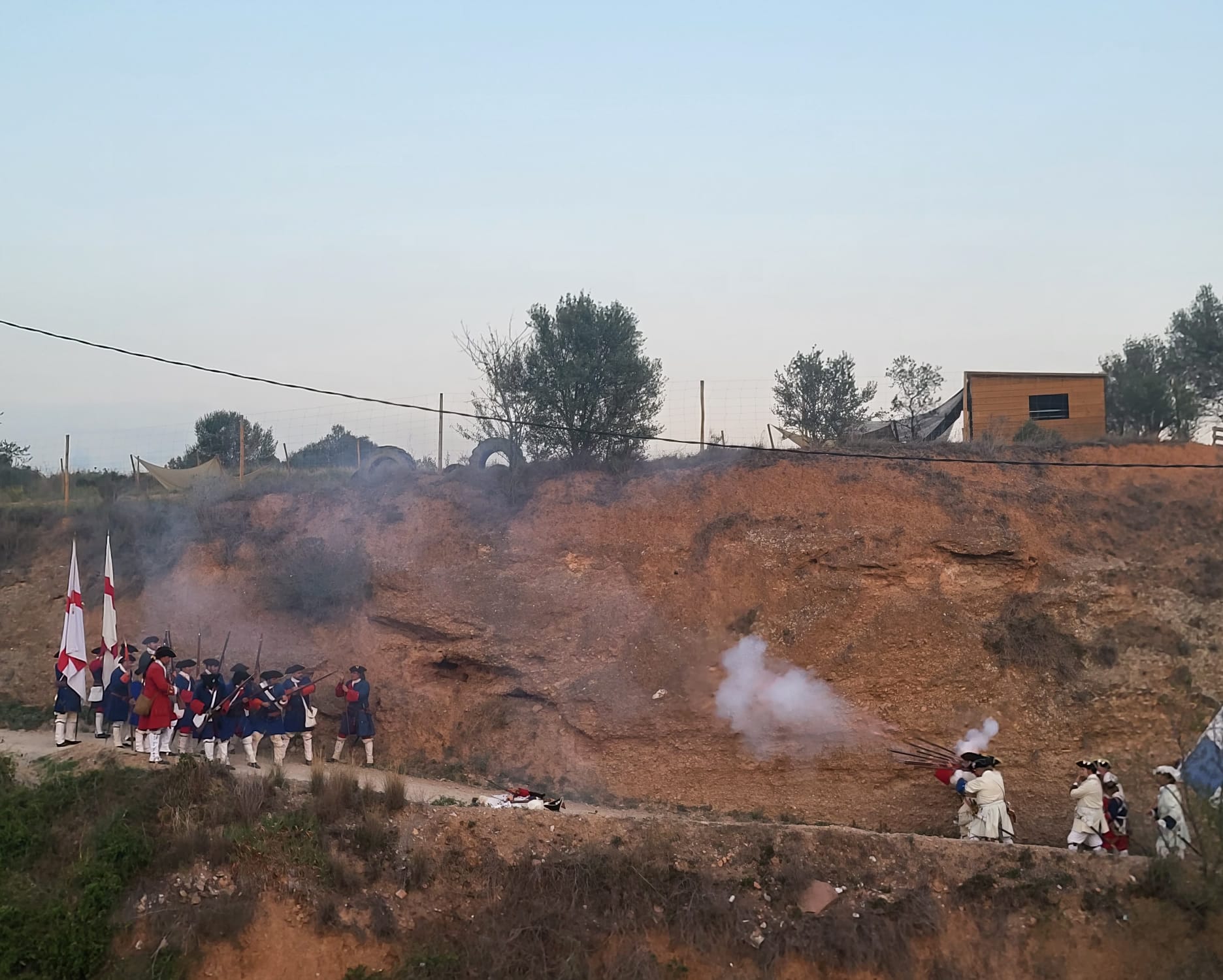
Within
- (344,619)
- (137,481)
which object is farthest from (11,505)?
(344,619)

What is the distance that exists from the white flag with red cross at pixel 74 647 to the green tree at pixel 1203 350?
2709cm

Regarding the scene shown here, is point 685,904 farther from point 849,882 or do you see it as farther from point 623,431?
point 623,431

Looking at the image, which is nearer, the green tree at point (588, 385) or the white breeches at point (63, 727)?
the white breeches at point (63, 727)

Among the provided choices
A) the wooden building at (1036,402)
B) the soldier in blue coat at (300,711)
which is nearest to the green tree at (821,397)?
the wooden building at (1036,402)

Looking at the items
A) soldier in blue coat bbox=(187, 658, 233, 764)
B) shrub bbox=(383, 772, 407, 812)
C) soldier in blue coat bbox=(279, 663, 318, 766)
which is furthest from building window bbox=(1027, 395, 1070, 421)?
soldier in blue coat bbox=(187, 658, 233, 764)

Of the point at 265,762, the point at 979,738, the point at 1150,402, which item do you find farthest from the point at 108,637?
the point at 1150,402

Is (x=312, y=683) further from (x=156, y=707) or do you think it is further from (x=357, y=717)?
(x=156, y=707)

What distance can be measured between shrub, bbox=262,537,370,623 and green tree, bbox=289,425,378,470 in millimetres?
4826

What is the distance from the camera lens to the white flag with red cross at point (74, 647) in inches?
610

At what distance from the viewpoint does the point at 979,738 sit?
53.8 ft

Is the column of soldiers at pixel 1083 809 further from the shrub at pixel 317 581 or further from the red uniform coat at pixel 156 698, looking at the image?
the red uniform coat at pixel 156 698

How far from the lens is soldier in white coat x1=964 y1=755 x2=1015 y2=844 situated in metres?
13.8

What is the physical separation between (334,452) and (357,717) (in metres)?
11.9

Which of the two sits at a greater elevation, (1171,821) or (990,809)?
(1171,821)
